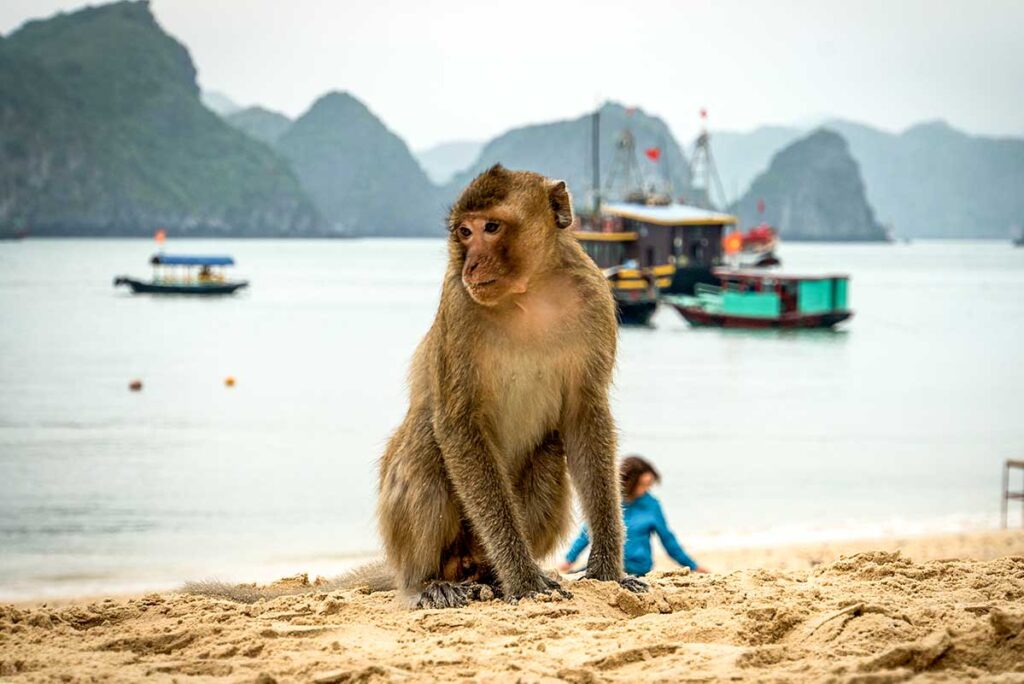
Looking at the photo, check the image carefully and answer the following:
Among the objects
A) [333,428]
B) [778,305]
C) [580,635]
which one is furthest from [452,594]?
[778,305]

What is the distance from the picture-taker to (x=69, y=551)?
14.0 m

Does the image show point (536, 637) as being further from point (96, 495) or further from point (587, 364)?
point (96, 495)

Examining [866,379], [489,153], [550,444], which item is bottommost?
[866,379]

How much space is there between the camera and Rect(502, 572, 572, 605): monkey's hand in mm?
3736

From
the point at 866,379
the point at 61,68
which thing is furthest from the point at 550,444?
the point at 61,68

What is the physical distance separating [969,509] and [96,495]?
41.2 ft

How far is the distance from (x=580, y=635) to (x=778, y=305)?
119 feet

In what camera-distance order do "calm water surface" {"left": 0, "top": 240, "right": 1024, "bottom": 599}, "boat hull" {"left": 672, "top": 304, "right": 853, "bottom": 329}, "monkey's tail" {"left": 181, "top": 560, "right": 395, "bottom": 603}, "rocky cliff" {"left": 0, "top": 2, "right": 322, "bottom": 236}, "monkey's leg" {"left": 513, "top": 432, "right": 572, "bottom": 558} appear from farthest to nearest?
"rocky cliff" {"left": 0, "top": 2, "right": 322, "bottom": 236}, "boat hull" {"left": 672, "top": 304, "right": 853, "bottom": 329}, "calm water surface" {"left": 0, "top": 240, "right": 1024, "bottom": 599}, "monkey's tail" {"left": 181, "top": 560, "right": 395, "bottom": 603}, "monkey's leg" {"left": 513, "top": 432, "right": 572, "bottom": 558}

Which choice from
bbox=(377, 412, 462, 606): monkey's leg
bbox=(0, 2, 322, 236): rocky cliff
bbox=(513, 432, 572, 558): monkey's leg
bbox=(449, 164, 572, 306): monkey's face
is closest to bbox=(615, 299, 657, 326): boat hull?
bbox=(0, 2, 322, 236): rocky cliff

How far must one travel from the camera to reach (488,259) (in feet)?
11.4

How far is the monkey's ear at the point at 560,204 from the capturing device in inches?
143

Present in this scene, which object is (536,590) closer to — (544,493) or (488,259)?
(544,493)

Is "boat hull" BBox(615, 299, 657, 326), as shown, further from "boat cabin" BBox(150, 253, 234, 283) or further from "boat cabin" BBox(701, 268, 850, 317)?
"boat cabin" BBox(150, 253, 234, 283)

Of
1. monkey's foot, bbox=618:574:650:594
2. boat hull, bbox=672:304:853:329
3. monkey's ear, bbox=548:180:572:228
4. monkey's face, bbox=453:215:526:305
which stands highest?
monkey's ear, bbox=548:180:572:228
